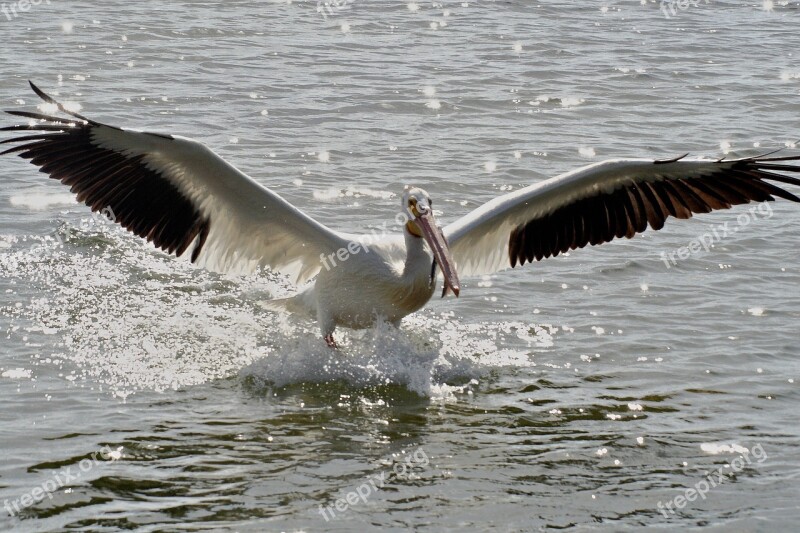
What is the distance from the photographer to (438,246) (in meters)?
7.54

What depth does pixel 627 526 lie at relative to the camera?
6.02 meters

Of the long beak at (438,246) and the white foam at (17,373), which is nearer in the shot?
the long beak at (438,246)

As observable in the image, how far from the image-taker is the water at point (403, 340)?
632 cm

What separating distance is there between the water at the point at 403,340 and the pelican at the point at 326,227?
1.42 ft

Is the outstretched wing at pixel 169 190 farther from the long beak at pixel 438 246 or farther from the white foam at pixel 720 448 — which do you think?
the white foam at pixel 720 448

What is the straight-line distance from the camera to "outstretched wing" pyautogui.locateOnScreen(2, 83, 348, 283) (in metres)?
7.70

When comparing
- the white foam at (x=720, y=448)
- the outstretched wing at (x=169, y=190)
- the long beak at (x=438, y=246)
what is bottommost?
the white foam at (x=720, y=448)

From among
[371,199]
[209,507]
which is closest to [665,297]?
[371,199]

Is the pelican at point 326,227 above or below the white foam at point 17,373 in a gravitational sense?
above

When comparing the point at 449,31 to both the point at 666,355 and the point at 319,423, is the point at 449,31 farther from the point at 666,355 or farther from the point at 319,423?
the point at 319,423

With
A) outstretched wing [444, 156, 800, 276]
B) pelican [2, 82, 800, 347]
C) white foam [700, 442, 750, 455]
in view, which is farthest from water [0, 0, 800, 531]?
outstretched wing [444, 156, 800, 276]

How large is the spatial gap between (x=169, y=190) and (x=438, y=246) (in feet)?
6.05

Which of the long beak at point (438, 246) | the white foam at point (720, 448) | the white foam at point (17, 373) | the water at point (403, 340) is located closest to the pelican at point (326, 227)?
the long beak at point (438, 246)

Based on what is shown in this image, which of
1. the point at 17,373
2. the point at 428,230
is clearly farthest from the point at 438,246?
the point at 17,373
